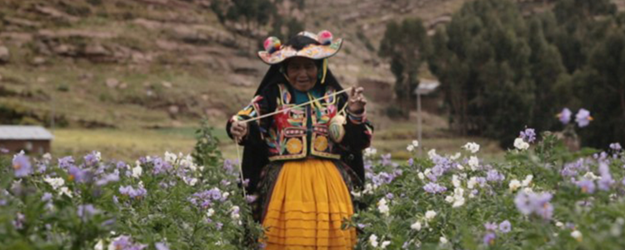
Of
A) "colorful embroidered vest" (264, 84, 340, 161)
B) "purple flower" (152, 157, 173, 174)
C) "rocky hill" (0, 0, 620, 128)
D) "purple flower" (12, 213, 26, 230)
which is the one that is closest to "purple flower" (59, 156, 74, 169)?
"purple flower" (152, 157, 173, 174)

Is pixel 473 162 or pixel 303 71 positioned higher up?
pixel 303 71

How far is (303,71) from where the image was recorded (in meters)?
5.09

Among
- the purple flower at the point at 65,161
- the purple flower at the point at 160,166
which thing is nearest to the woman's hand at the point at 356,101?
the purple flower at the point at 65,161

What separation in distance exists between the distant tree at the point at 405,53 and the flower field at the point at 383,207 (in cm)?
3496

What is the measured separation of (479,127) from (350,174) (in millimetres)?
28769

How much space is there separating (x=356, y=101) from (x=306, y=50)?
518mm

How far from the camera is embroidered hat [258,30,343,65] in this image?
501 cm

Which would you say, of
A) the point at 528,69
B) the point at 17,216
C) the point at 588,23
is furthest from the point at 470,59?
the point at 17,216

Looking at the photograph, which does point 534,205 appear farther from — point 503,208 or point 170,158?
point 170,158

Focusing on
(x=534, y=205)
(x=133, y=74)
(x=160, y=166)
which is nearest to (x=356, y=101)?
(x=160, y=166)

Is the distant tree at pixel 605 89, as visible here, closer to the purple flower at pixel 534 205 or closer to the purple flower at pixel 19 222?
the purple flower at pixel 534 205

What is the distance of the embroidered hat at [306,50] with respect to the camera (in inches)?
197

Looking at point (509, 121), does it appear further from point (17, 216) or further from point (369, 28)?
point (369, 28)

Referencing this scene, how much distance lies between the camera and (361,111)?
4832 millimetres
